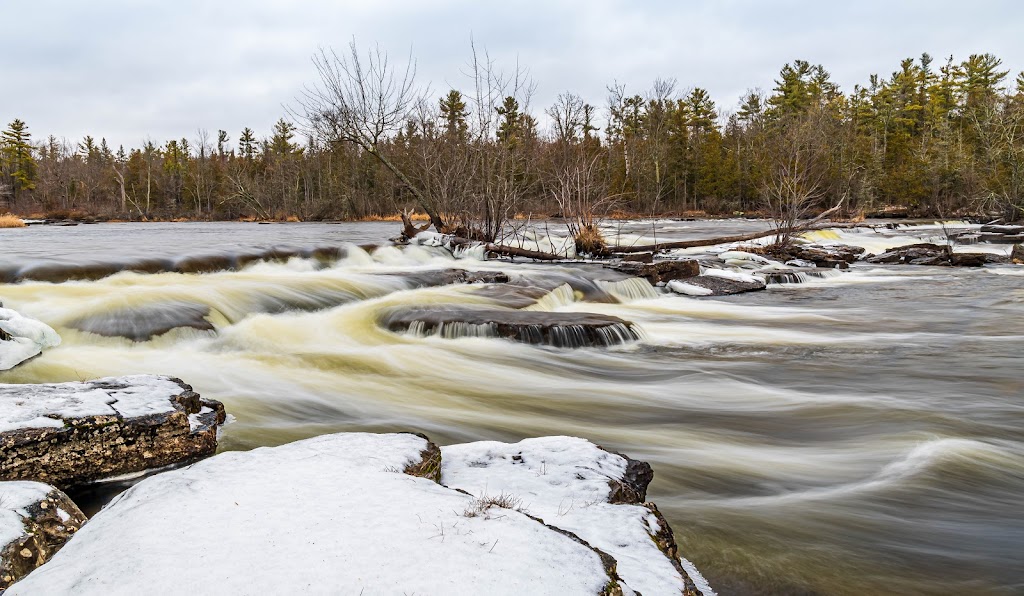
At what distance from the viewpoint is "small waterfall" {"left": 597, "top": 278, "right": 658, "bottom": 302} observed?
1002 cm

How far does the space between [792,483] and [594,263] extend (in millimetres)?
9113

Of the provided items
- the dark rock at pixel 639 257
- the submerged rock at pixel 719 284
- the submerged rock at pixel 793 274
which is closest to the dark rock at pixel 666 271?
the submerged rock at pixel 719 284

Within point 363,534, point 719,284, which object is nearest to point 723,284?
point 719,284

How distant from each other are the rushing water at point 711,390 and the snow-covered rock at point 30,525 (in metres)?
1.64

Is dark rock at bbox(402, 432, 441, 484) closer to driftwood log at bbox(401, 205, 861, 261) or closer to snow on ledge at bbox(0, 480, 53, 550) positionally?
snow on ledge at bbox(0, 480, 53, 550)

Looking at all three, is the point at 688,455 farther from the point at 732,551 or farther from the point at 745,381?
the point at 745,381

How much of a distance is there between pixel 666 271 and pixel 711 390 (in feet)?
19.1

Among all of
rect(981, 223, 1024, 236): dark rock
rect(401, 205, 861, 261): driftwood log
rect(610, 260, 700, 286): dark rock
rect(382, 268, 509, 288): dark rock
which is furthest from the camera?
rect(981, 223, 1024, 236): dark rock

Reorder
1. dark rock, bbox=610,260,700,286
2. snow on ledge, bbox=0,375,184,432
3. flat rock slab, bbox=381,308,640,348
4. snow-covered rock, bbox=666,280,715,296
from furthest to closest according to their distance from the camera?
dark rock, bbox=610,260,700,286, snow-covered rock, bbox=666,280,715,296, flat rock slab, bbox=381,308,640,348, snow on ledge, bbox=0,375,184,432

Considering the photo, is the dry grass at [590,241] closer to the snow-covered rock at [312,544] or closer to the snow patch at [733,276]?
the snow patch at [733,276]

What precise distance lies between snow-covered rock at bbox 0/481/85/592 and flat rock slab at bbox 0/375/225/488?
0.49 metres

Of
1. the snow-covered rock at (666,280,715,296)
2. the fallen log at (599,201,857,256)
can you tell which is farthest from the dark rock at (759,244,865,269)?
the snow-covered rock at (666,280,715,296)

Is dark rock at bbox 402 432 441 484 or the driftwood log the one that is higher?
the driftwood log

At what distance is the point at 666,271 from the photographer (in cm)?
1103
